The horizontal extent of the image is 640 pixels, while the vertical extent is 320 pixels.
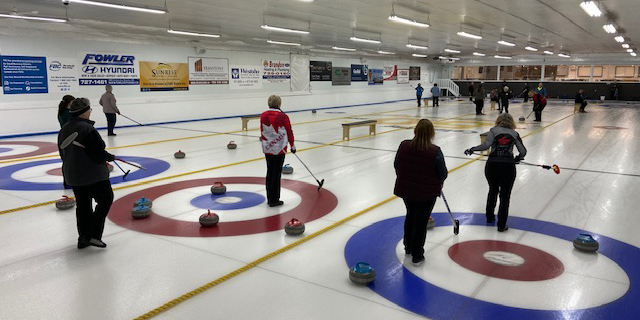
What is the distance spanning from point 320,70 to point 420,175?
85.4ft

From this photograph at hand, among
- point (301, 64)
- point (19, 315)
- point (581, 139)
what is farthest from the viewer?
point (301, 64)

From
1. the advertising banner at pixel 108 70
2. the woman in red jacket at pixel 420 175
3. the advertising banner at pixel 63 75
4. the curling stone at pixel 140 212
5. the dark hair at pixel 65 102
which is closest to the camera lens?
the woman in red jacket at pixel 420 175

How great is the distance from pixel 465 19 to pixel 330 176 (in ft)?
32.7

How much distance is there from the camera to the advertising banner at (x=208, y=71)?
71.5 ft

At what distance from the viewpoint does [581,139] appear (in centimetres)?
1520

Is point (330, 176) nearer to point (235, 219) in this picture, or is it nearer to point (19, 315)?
point (235, 219)

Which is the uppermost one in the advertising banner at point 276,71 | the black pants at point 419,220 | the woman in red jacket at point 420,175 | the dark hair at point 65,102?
the advertising banner at point 276,71

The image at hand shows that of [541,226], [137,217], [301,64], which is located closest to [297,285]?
[137,217]

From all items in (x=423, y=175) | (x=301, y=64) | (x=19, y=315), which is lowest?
(x=19, y=315)

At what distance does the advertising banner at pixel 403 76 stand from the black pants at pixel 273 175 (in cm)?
3376

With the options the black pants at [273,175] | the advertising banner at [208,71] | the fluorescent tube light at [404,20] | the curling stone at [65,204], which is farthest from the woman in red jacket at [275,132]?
the advertising banner at [208,71]

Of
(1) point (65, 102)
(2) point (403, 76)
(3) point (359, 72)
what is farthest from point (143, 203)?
(2) point (403, 76)

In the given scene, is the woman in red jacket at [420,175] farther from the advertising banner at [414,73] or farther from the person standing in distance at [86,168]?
the advertising banner at [414,73]

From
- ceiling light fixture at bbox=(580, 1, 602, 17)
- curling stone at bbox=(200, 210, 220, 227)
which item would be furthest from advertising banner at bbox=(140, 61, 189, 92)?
ceiling light fixture at bbox=(580, 1, 602, 17)
